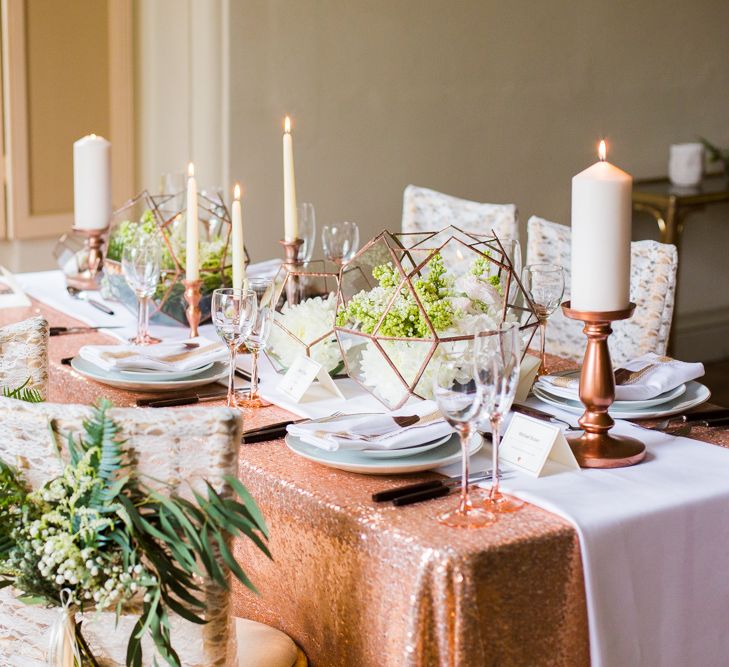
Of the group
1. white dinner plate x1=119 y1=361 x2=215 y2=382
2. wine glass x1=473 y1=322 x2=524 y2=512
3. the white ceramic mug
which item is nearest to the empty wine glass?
white dinner plate x1=119 y1=361 x2=215 y2=382

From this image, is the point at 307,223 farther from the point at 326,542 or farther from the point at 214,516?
the point at 214,516

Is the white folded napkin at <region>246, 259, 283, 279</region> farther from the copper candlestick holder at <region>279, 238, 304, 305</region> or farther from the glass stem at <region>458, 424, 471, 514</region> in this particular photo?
the glass stem at <region>458, 424, 471, 514</region>

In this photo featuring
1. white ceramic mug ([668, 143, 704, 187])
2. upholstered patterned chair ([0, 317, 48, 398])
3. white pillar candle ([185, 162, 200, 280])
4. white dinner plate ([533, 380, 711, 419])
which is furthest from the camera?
white ceramic mug ([668, 143, 704, 187])

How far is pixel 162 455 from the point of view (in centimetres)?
127

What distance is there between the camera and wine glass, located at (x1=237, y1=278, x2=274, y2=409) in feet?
6.17

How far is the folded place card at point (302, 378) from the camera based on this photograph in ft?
6.33

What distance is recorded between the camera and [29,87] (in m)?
3.83

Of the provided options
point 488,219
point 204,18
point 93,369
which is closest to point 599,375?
point 93,369

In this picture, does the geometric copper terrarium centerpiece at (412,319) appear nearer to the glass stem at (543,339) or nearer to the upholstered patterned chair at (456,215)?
the glass stem at (543,339)

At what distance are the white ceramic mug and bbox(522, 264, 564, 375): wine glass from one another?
3.15 meters

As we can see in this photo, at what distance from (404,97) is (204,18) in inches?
32.5

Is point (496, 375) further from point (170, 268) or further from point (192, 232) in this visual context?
point (170, 268)

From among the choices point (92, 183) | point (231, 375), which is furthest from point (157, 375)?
point (92, 183)

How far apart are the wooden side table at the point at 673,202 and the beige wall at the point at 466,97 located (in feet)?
0.89
